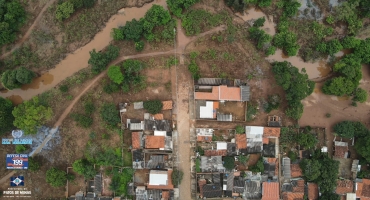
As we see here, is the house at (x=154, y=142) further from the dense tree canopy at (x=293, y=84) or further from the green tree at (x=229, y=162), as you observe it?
the dense tree canopy at (x=293, y=84)

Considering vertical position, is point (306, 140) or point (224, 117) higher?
point (224, 117)

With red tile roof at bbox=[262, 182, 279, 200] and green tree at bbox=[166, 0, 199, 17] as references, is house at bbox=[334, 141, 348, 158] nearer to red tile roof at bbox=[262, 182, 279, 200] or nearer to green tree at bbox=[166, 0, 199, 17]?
red tile roof at bbox=[262, 182, 279, 200]

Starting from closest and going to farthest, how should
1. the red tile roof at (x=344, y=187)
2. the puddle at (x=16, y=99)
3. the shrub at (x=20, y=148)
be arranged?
the shrub at (x=20, y=148)
the red tile roof at (x=344, y=187)
the puddle at (x=16, y=99)

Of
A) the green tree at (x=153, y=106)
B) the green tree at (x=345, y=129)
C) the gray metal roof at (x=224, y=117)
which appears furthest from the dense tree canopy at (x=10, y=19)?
the green tree at (x=345, y=129)

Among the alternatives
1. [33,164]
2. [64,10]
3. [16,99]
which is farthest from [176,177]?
[64,10]

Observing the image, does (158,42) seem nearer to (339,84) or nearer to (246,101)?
(246,101)

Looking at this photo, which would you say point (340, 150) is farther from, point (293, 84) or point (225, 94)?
point (225, 94)
